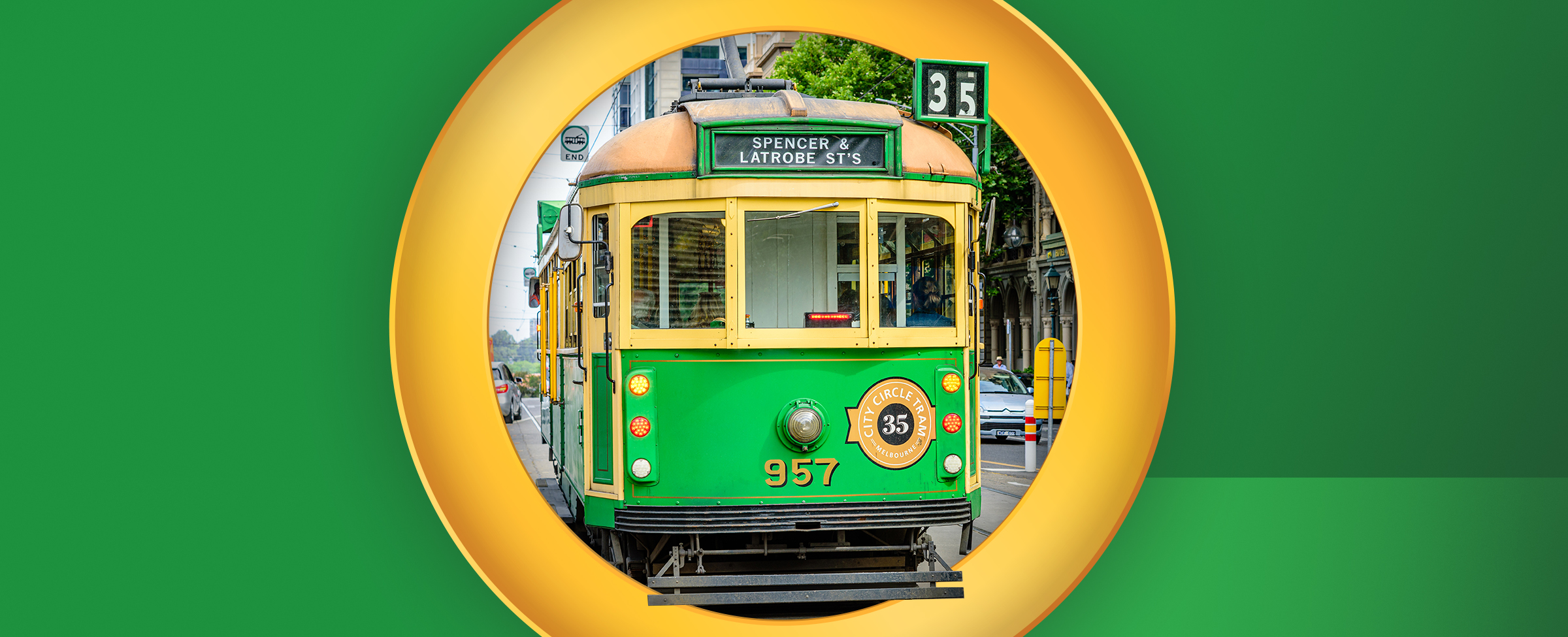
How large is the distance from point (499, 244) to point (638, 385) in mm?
1298

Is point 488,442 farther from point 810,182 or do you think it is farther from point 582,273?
point 810,182

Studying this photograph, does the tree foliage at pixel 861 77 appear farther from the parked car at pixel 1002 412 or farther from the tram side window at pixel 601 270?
the tram side window at pixel 601 270

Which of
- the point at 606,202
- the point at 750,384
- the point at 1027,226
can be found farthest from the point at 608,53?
the point at 1027,226

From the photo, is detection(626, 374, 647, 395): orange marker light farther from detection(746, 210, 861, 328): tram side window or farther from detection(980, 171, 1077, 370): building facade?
detection(980, 171, 1077, 370): building facade

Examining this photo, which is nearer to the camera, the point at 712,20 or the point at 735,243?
the point at 712,20

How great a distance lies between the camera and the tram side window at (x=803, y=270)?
585 cm

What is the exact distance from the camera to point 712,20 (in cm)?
500

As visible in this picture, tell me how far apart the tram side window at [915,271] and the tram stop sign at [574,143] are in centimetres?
553

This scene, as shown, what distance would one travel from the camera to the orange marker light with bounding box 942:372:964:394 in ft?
19.6

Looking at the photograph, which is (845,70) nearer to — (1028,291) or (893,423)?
(893,423)

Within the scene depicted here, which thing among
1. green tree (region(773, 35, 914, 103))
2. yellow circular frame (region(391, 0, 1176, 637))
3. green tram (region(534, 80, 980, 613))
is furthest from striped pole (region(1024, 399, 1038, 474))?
yellow circular frame (region(391, 0, 1176, 637))

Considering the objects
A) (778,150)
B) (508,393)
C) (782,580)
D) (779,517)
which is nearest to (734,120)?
(778,150)

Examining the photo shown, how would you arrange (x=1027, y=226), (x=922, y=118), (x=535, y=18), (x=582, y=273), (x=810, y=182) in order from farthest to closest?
(x=1027, y=226) → (x=582, y=273) → (x=810, y=182) → (x=922, y=118) → (x=535, y=18)

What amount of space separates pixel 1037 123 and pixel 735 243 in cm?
172
